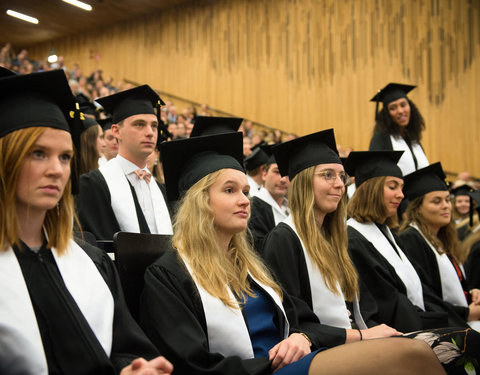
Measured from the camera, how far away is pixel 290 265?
3035mm

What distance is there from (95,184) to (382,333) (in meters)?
2.22

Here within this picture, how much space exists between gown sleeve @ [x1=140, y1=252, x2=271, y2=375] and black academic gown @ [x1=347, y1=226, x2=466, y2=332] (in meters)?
1.46

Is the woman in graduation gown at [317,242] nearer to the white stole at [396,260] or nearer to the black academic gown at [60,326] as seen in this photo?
the white stole at [396,260]

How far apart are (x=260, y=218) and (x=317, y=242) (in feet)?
5.82

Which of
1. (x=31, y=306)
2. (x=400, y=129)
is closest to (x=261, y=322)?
(x=31, y=306)

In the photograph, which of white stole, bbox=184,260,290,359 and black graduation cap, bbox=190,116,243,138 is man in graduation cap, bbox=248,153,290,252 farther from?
white stole, bbox=184,260,290,359

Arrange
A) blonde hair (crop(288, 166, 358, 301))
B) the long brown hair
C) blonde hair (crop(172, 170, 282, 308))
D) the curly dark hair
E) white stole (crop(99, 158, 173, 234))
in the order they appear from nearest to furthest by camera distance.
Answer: blonde hair (crop(172, 170, 282, 308)) → blonde hair (crop(288, 166, 358, 301)) → white stole (crop(99, 158, 173, 234)) → the long brown hair → the curly dark hair

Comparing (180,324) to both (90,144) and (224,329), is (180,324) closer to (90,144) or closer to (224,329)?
(224,329)

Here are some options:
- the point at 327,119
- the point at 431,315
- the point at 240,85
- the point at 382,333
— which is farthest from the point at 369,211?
the point at 240,85

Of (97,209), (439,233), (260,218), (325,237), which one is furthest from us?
(260,218)

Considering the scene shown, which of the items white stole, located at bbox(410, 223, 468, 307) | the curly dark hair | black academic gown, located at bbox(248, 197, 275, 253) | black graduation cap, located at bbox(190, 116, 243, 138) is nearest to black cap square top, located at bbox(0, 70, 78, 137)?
black graduation cap, located at bbox(190, 116, 243, 138)

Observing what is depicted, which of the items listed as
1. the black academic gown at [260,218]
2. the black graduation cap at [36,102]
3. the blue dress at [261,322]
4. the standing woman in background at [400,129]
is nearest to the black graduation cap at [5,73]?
the black graduation cap at [36,102]

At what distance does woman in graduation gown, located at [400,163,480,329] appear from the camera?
13.9 feet

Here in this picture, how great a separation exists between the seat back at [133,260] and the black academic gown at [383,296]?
1.58m
